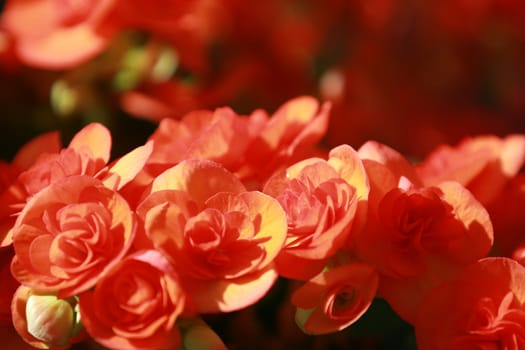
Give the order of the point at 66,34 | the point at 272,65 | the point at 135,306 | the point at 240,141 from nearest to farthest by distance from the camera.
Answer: the point at 135,306
the point at 240,141
the point at 66,34
the point at 272,65

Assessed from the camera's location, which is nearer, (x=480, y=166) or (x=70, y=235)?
(x=70, y=235)

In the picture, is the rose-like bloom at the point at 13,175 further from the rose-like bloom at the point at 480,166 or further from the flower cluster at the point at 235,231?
the rose-like bloom at the point at 480,166

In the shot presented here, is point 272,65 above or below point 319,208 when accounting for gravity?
below

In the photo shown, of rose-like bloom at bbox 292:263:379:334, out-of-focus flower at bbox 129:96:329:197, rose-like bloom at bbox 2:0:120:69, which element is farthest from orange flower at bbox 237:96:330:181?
rose-like bloom at bbox 2:0:120:69

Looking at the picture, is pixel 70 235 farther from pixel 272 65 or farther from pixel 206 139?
pixel 272 65

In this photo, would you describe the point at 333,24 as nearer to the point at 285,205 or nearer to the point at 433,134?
the point at 433,134

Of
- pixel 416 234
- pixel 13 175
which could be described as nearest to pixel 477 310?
pixel 416 234
